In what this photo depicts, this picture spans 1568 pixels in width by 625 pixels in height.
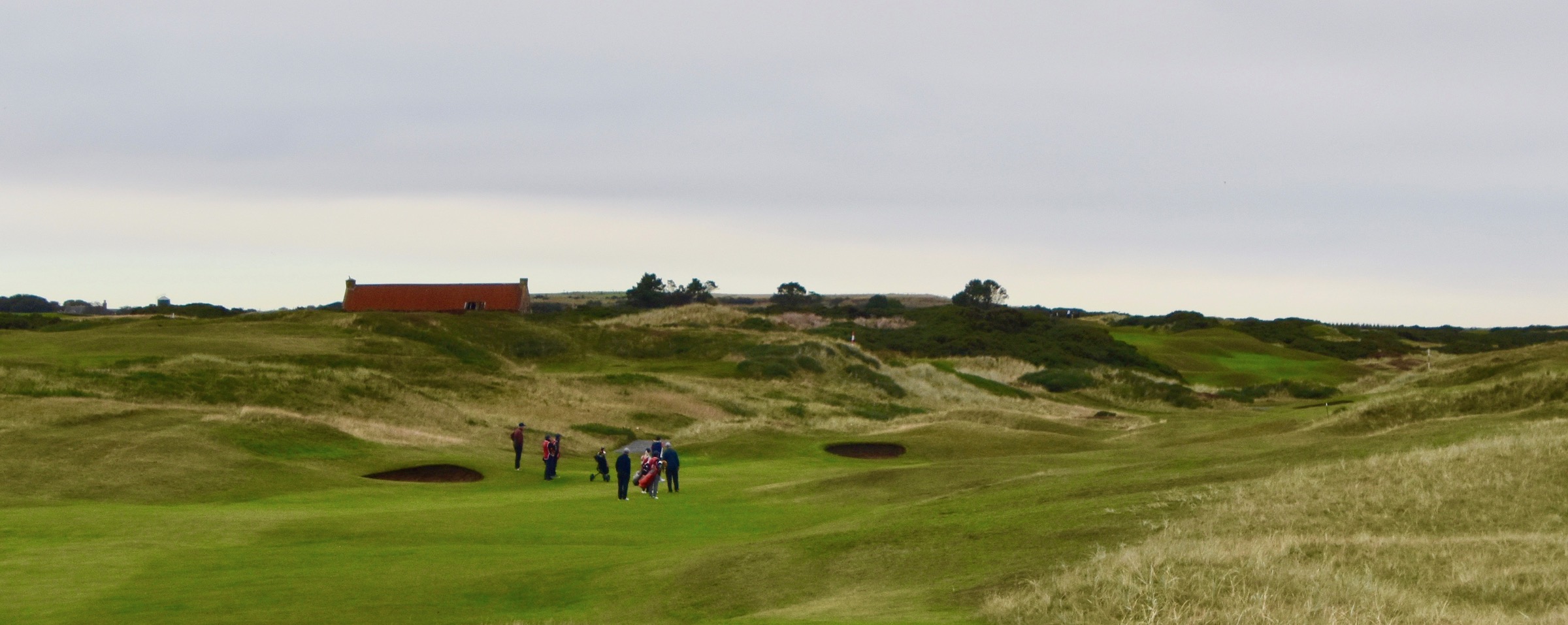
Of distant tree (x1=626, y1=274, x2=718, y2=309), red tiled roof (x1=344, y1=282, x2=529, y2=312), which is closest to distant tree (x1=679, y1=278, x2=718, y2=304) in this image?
distant tree (x1=626, y1=274, x2=718, y2=309)

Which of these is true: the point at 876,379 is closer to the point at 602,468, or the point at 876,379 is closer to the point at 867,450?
the point at 867,450

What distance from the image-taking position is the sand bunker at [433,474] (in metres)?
37.3

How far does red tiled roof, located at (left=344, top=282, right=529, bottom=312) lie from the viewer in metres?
116

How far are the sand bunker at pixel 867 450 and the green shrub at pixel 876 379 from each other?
3168 centimetres

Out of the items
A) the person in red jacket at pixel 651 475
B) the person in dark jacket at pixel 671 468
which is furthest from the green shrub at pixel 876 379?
the person in red jacket at pixel 651 475

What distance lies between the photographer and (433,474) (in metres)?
38.2

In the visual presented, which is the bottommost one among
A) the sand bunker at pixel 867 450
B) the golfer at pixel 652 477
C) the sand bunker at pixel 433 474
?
the sand bunker at pixel 433 474

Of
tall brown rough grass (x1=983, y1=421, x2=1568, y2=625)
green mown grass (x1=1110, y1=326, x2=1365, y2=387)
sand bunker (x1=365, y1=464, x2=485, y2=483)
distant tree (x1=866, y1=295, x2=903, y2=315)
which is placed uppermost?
distant tree (x1=866, y1=295, x2=903, y2=315)

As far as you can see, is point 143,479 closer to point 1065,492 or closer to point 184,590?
point 184,590

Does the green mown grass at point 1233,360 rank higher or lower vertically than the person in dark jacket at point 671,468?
higher

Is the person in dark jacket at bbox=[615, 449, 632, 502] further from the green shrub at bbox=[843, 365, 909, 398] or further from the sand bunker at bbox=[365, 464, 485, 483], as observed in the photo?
the green shrub at bbox=[843, 365, 909, 398]

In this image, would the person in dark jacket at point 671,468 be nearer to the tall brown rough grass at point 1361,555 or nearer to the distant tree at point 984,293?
the tall brown rough grass at point 1361,555

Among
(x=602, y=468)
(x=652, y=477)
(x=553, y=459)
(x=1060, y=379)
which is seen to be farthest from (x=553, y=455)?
(x=1060, y=379)

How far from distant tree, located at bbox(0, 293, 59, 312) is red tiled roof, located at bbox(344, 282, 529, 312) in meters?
81.0
